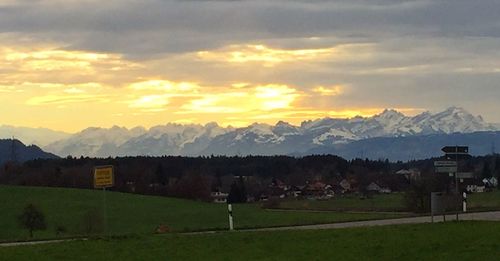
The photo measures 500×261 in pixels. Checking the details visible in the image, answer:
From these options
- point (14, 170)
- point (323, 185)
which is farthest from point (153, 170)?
point (323, 185)

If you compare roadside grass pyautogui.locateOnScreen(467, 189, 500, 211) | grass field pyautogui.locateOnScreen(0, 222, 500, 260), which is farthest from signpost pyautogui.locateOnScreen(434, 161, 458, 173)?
roadside grass pyautogui.locateOnScreen(467, 189, 500, 211)

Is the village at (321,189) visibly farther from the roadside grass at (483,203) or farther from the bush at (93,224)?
the bush at (93,224)

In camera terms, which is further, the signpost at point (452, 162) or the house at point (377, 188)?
the house at point (377, 188)

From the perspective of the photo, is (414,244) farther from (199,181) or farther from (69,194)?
(199,181)

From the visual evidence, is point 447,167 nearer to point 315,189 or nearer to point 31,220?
point 31,220

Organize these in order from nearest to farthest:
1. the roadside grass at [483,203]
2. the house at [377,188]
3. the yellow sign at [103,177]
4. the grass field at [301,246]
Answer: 1. the grass field at [301,246]
2. the yellow sign at [103,177]
3. the roadside grass at [483,203]
4. the house at [377,188]

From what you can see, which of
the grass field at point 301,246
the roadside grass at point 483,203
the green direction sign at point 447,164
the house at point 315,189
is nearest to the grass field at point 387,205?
the roadside grass at point 483,203

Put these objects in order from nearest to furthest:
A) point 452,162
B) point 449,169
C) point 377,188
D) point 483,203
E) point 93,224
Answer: point 449,169, point 452,162, point 483,203, point 93,224, point 377,188

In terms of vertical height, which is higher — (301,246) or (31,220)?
(301,246)

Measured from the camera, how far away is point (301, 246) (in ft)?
77.4

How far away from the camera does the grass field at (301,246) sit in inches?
858

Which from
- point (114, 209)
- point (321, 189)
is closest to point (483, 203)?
point (114, 209)

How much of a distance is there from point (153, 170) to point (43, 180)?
26380mm

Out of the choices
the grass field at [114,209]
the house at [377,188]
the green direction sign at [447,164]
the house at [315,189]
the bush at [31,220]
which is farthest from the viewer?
the house at [315,189]
